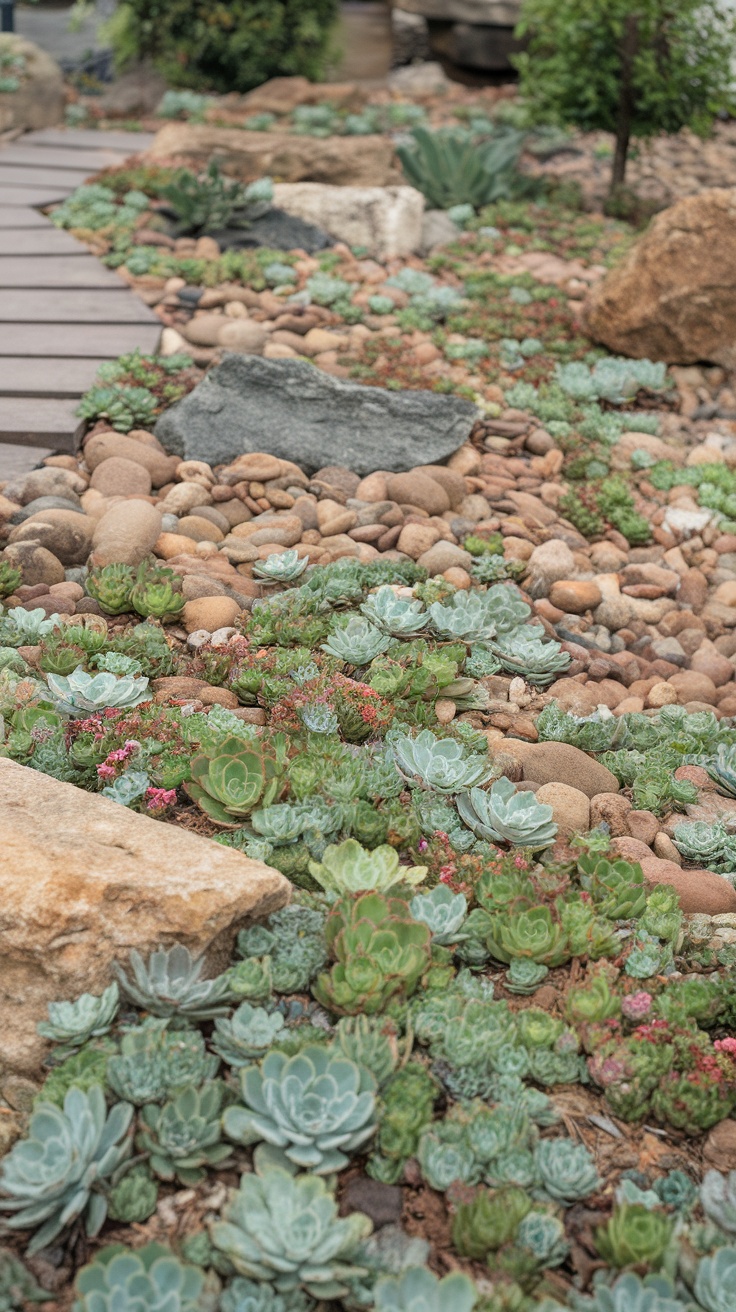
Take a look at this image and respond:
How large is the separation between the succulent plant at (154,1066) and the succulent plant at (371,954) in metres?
0.29

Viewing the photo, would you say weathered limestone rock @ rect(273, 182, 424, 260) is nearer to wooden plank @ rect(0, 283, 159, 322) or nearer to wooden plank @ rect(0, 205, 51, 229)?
wooden plank @ rect(0, 205, 51, 229)

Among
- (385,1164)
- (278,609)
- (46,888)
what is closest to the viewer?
(385,1164)

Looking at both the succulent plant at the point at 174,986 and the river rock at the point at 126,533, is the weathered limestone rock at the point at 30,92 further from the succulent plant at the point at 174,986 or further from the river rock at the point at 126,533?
the succulent plant at the point at 174,986

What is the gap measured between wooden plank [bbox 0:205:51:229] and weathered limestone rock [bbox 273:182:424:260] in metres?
1.40

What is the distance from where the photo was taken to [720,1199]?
2.13 meters

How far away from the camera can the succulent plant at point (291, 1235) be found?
1896 mm

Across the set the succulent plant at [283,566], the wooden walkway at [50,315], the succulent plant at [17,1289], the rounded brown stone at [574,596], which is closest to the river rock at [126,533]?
the succulent plant at [283,566]

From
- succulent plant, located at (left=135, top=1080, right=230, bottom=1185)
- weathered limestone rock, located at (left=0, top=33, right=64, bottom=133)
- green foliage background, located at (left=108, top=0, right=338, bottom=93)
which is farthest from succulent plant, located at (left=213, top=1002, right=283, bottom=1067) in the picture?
green foliage background, located at (left=108, top=0, right=338, bottom=93)

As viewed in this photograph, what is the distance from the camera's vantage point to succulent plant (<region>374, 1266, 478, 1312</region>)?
182 cm

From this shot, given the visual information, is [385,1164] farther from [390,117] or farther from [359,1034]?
[390,117]

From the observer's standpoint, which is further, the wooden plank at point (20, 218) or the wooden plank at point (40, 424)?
the wooden plank at point (20, 218)

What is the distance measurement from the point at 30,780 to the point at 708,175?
7.95m

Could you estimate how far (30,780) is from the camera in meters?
2.76

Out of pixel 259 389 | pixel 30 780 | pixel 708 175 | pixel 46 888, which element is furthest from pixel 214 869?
pixel 708 175
